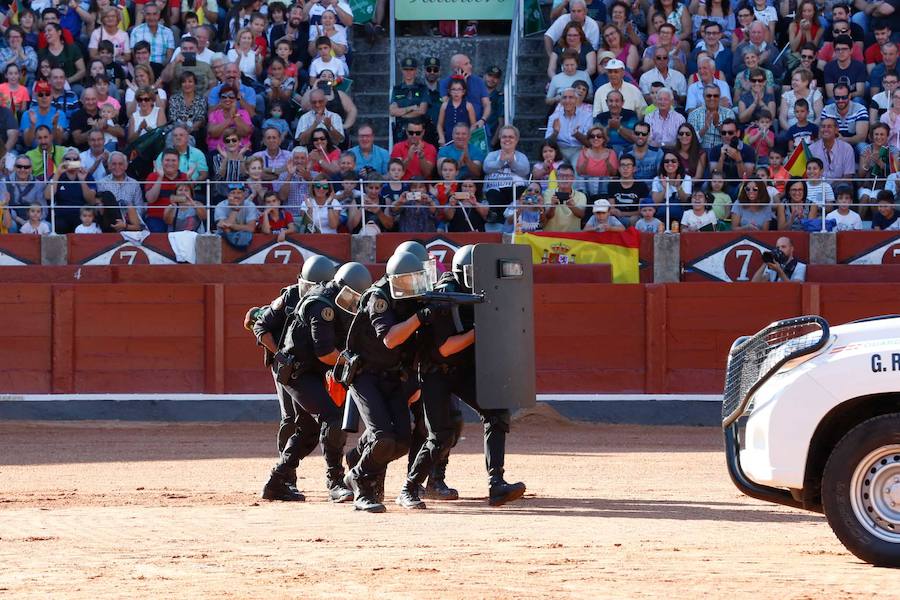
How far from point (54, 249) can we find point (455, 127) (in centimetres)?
505

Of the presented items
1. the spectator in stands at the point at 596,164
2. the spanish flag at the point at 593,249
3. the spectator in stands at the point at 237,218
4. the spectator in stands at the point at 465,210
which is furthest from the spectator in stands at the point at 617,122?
the spectator in stands at the point at 237,218

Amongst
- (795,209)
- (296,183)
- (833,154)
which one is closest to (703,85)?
(833,154)

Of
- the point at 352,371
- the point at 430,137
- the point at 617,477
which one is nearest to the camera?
the point at 352,371

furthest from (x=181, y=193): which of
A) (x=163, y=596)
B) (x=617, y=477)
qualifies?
(x=163, y=596)

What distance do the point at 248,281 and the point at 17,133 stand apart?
3.82 m

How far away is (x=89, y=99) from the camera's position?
1923 cm

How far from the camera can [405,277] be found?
33.2ft

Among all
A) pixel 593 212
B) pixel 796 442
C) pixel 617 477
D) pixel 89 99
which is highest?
pixel 89 99

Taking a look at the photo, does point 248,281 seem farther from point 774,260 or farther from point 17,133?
point 774,260

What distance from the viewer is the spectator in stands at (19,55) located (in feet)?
66.1

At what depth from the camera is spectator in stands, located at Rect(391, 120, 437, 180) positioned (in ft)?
60.1

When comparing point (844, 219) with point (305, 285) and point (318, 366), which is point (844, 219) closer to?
point (305, 285)

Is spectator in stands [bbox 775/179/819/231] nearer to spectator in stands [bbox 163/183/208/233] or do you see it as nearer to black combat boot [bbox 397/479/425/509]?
spectator in stands [bbox 163/183/208/233]

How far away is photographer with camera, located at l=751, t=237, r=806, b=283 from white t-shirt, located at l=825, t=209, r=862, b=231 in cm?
63
